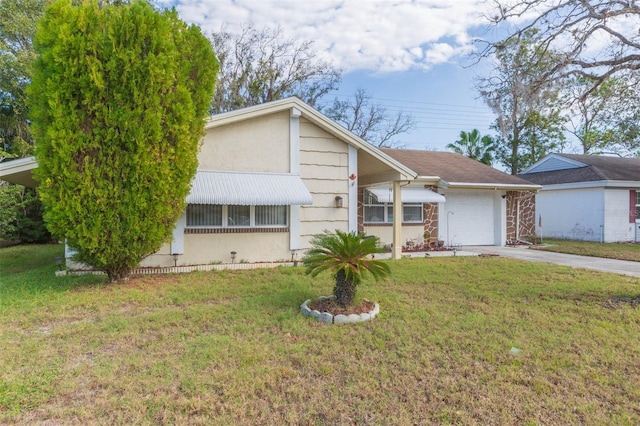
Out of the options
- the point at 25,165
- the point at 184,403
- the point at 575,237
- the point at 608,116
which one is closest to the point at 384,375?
the point at 184,403

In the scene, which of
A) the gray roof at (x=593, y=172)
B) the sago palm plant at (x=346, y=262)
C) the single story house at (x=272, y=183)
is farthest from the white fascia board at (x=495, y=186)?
the sago palm plant at (x=346, y=262)

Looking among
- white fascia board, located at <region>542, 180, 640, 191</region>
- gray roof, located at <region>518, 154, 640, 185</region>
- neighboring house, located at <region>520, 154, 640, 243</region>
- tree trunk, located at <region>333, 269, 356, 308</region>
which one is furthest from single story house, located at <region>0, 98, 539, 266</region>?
gray roof, located at <region>518, 154, 640, 185</region>

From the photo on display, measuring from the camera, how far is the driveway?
11703 mm

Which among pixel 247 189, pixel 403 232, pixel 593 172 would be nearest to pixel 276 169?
pixel 247 189

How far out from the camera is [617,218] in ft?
65.9

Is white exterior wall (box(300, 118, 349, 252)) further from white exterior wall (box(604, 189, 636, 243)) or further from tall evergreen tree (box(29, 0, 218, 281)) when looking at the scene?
white exterior wall (box(604, 189, 636, 243))

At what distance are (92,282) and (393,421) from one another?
8.92m

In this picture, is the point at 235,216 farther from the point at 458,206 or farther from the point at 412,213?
the point at 458,206

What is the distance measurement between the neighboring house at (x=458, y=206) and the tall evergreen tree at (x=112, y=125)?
951 centimetres

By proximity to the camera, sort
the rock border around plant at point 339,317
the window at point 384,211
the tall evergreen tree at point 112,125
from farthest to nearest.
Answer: the window at point 384,211
the tall evergreen tree at point 112,125
the rock border around plant at point 339,317

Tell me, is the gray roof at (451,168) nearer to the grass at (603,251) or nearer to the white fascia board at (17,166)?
the grass at (603,251)

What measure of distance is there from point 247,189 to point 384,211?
786cm

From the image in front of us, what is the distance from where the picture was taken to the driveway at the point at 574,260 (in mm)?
11703

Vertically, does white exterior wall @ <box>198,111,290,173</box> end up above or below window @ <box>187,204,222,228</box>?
above
